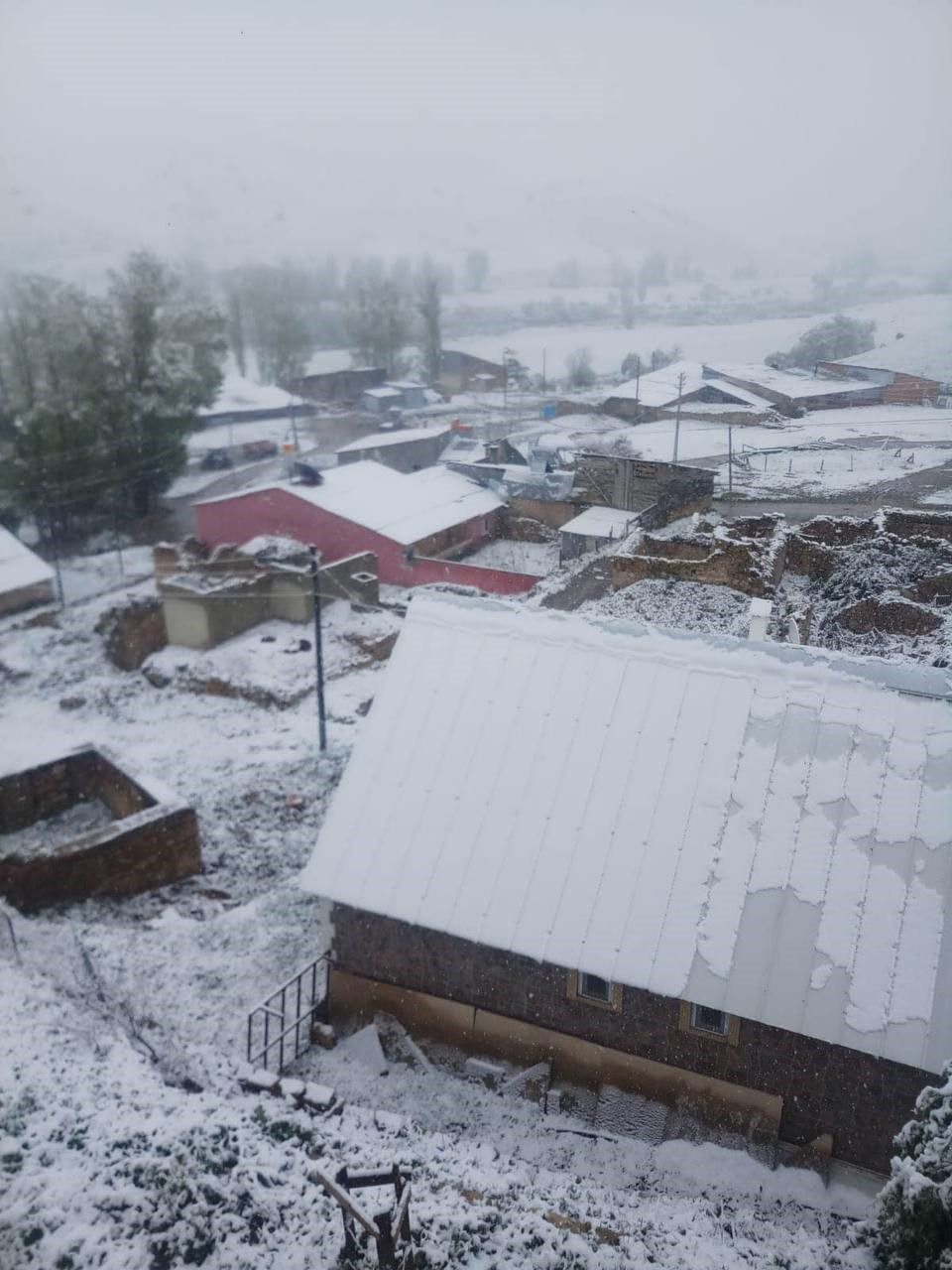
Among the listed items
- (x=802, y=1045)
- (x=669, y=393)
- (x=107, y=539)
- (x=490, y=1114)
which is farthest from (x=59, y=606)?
(x=802, y=1045)

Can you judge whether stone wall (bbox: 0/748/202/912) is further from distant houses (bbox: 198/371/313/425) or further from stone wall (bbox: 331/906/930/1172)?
distant houses (bbox: 198/371/313/425)

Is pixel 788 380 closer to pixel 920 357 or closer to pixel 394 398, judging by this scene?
pixel 920 357

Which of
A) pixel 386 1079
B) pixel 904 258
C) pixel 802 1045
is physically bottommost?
pixel 386 1079

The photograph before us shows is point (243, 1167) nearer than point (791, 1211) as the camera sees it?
Yes

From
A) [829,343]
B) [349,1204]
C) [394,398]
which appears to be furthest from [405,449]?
[349,1204]

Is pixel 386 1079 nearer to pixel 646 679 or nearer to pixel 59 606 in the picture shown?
pixel 646 679

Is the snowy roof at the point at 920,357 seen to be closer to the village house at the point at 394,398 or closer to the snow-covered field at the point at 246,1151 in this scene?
the snow-covered field at the point at 246,1151

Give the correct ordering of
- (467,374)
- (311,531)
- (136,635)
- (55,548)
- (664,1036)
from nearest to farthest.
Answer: (664,1036), (136,635), (467,374), (311,531), (55,548)
